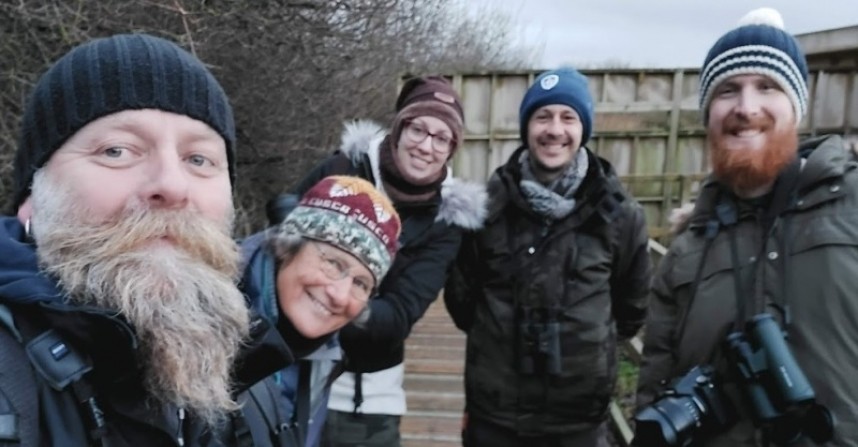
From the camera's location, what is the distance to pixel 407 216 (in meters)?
2.43

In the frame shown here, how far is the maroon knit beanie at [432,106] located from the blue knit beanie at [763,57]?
32.6 inches

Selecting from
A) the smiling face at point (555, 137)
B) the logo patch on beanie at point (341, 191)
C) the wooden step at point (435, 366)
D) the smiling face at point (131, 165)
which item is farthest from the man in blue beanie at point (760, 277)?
the wooden step at point (435, 366)

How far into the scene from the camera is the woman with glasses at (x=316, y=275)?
1632mm

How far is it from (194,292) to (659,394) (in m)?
1.38

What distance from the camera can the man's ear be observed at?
3.89 ft

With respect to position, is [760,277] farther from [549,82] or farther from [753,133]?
[549,82]

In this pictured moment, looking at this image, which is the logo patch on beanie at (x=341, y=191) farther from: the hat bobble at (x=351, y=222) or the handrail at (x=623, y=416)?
the handrail at (x=623, y=416)

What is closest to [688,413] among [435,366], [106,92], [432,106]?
[432,106]

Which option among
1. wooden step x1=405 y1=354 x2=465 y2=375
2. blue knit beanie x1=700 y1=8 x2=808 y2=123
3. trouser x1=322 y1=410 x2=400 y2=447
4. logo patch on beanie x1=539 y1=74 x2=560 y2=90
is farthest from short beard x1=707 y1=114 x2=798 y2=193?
wooden step x1=405 y1=354 x2=465 y2=375

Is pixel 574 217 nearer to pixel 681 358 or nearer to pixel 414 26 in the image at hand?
pixel 681 358

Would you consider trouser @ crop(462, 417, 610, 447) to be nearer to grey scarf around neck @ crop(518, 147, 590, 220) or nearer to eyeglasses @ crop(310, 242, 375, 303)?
grey scarf around neck @ crop(518, 147, 590, 220)

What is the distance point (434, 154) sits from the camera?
8.11ft

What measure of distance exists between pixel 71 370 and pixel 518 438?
1.95 metres

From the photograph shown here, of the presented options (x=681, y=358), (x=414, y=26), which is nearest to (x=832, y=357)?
(x=681, y=358)
